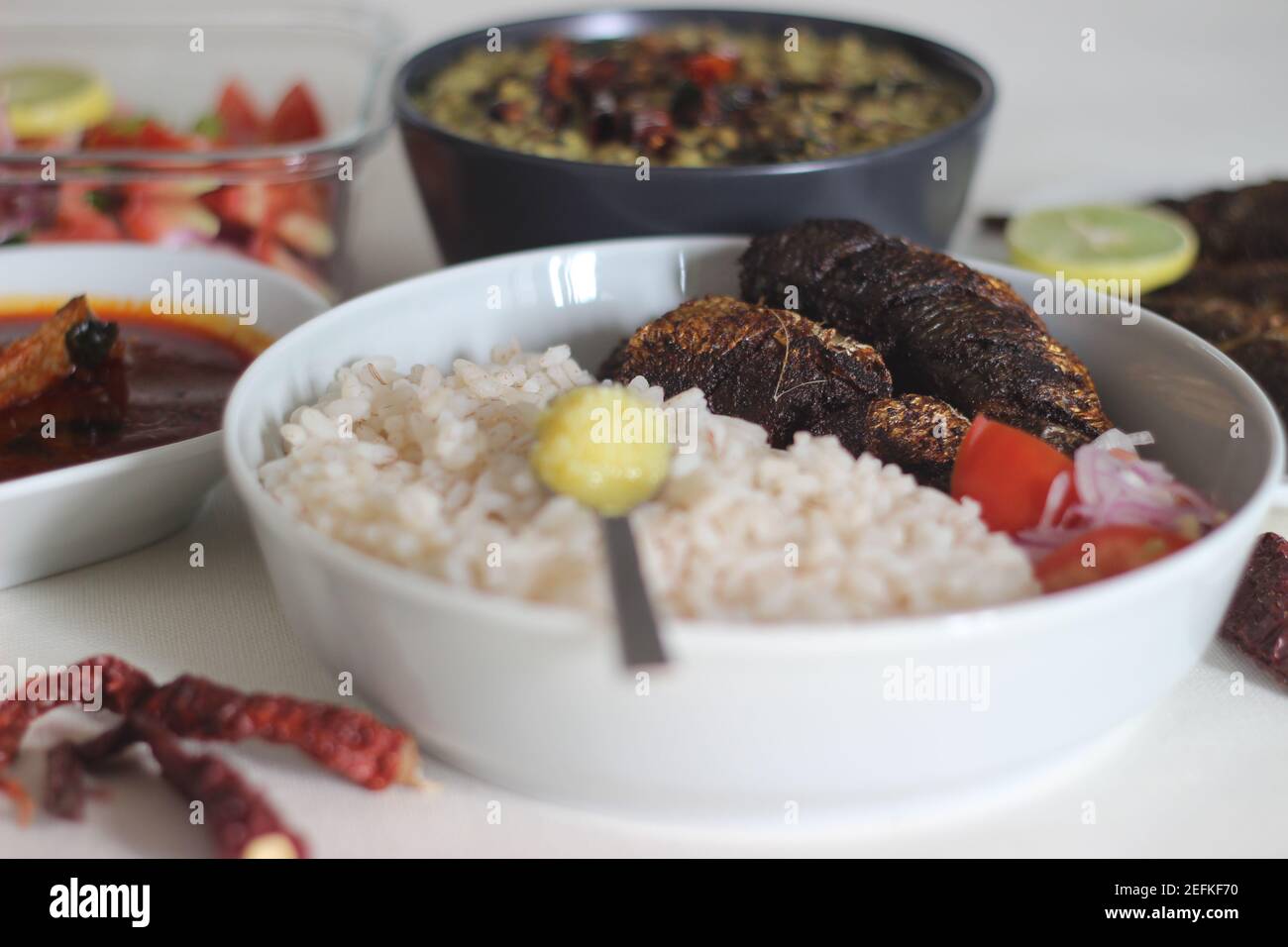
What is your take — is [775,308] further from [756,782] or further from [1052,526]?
[756,782]

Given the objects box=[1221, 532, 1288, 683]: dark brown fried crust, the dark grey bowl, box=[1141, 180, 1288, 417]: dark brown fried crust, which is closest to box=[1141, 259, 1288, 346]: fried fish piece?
box=[1141, 180, 1288, 417]: dark brown fried crust

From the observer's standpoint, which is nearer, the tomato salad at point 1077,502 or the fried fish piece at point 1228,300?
the tomato salad at point 1077,502

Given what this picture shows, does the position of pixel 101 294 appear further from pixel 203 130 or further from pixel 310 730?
pixel 310 730

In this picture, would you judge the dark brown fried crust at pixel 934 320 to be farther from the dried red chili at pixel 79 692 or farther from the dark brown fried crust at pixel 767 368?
the dried red chili at pixel 79 692

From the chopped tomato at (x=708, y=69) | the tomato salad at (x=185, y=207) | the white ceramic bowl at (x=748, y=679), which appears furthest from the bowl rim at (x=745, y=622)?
the chopped tomato at (x=708, y=69)

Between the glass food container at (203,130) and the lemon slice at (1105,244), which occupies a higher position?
the glass food container at (203,130)

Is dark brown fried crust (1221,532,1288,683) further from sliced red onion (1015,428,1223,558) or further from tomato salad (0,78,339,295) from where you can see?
tomato salad (0,78,339,295)
